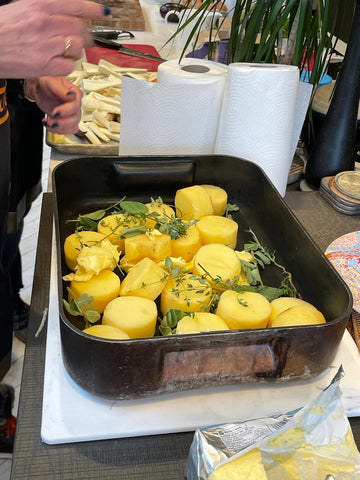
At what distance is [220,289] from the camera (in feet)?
2.25

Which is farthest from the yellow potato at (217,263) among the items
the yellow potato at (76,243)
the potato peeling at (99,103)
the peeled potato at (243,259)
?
the potato peeling at (99,103)

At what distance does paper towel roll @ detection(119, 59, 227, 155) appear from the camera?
979 mm

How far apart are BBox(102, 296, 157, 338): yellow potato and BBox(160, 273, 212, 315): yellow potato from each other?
35mm

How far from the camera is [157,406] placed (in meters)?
0.58

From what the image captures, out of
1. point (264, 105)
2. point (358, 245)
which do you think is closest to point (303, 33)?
point (264, 105)

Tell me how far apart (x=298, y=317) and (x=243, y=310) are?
67mm

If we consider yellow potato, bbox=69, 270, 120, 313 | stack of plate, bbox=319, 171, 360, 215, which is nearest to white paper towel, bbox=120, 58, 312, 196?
stack of plate, bbox=319, 171, 360, 215

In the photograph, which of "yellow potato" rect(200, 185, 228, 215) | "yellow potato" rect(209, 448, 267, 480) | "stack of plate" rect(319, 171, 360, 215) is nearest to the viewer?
"yellow potato" rect(209, 448, 267, 480)

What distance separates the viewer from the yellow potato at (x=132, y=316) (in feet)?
1.95

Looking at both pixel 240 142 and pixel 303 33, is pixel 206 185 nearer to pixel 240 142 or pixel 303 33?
pixel 240 142

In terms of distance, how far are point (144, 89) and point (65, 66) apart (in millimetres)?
303

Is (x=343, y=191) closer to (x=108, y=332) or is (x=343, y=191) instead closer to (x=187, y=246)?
(x=187, y=246)

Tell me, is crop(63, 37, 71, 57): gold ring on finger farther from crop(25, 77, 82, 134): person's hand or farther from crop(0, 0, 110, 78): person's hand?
crop(25, 77, 82, 134): person's hand

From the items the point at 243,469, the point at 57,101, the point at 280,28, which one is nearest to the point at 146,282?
the point at 243,469
